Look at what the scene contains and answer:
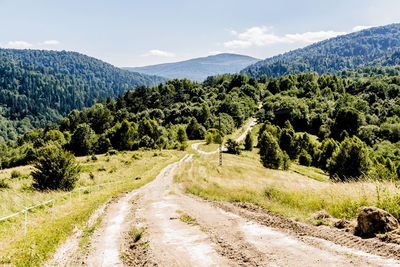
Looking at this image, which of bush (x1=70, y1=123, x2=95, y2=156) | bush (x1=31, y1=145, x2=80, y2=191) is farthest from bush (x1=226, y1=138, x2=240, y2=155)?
bush (x1=31, y1=145, x2=80, y2=191)

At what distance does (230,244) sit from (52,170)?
25125mm

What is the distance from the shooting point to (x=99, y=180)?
3900cm

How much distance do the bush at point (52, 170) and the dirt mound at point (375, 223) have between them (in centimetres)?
2866

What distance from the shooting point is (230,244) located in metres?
9.34

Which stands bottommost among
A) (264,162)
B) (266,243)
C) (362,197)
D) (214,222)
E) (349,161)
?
(264,162)

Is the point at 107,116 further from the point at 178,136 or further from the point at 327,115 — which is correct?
the point at 327,115

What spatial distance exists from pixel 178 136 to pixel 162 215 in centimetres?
9752

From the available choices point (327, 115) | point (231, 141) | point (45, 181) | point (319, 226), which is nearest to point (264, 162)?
point (231, 141)

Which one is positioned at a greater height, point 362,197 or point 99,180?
point 362,197

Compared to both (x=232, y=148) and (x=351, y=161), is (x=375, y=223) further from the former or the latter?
(x=232, y=148)

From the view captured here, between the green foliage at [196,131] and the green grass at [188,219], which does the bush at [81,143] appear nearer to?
the green foliage at [196,131]

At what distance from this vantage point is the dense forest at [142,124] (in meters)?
93.1

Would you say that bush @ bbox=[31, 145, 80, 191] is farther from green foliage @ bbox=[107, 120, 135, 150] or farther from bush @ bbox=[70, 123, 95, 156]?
green foliage @ bbox=[107, 120, 135, 150]

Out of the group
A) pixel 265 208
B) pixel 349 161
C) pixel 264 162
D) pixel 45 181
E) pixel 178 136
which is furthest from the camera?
pixel 178 136
